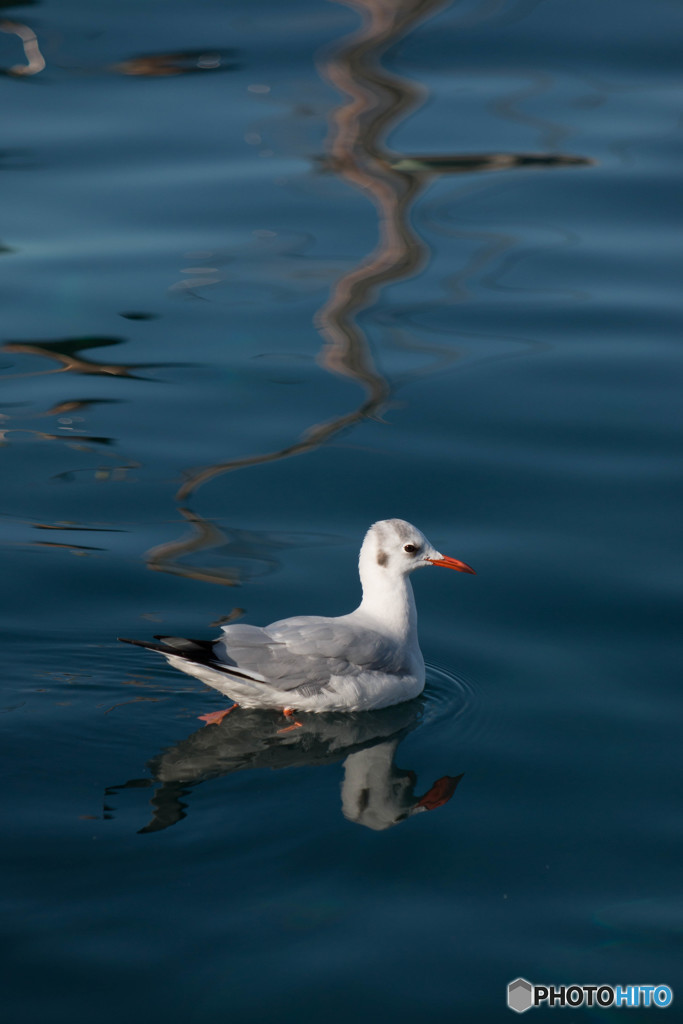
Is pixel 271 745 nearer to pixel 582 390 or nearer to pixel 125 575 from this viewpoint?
pixel 125 575

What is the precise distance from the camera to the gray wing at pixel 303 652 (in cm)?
679

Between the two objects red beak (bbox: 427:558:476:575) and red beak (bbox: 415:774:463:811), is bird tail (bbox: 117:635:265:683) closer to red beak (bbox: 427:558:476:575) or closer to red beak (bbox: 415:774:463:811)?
red beak (bbox: 415:774:463:811)

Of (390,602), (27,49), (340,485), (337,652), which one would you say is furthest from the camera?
(27,49)

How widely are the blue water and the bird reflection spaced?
2 cm

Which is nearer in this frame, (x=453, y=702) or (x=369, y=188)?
(x=453, y=702)

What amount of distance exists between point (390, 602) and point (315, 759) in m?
1.19

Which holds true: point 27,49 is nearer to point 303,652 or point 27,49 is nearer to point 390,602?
point 390,602

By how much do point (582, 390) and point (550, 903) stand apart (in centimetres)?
615

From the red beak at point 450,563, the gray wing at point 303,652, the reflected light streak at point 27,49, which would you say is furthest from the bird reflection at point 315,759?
the reflected light streak at point 27,49

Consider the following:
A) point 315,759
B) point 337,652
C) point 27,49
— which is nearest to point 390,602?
point 337,652

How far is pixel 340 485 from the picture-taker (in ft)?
31.5

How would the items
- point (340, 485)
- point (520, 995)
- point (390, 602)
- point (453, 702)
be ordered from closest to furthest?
point (520, 995) → point (453, 702) → point (390, 602) → point (340, 485)

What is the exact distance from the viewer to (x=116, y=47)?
19203mm

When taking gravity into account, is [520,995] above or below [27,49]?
below
